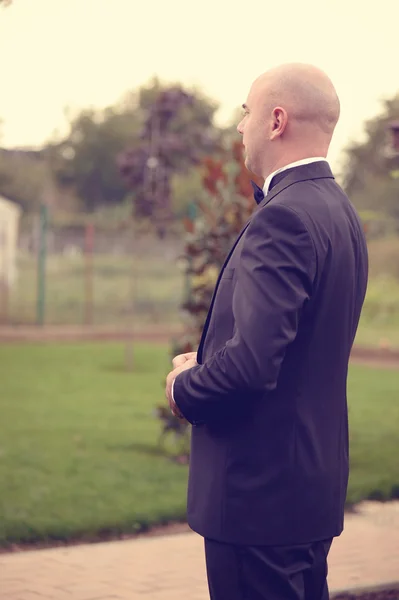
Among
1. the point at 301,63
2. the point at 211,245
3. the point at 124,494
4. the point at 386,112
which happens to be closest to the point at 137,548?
the point at 124,494

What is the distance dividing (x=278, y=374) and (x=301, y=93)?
0.72 meters

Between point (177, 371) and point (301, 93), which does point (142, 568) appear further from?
point (301, 93)

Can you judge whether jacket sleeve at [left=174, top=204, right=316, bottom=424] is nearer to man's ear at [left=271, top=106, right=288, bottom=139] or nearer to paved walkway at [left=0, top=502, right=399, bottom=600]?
man's ear at [left=271, top=106, right=288, bottom=139]

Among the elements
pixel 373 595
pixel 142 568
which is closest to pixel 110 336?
pixel 142 568

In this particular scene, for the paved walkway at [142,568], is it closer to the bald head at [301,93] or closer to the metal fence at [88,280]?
the bald head at [301,93]

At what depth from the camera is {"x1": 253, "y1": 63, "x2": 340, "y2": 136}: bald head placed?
109 inches

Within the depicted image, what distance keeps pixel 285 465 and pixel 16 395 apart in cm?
976

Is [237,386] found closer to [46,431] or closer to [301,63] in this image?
[301,63]

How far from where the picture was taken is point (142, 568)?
542cm

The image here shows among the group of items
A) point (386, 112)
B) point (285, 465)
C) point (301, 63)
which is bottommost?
point (285, 465)

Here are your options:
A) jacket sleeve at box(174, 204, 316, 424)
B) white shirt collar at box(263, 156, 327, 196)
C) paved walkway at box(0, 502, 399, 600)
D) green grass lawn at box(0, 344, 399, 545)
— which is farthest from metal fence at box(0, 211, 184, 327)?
jacket sleeve at box(174, 204, 316, 424)

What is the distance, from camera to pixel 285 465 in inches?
108

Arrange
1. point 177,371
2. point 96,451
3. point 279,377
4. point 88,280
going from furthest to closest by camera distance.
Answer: point 88,280, point 96,451, point 177,371, point 279,377

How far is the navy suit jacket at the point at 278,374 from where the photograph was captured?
2625mm
